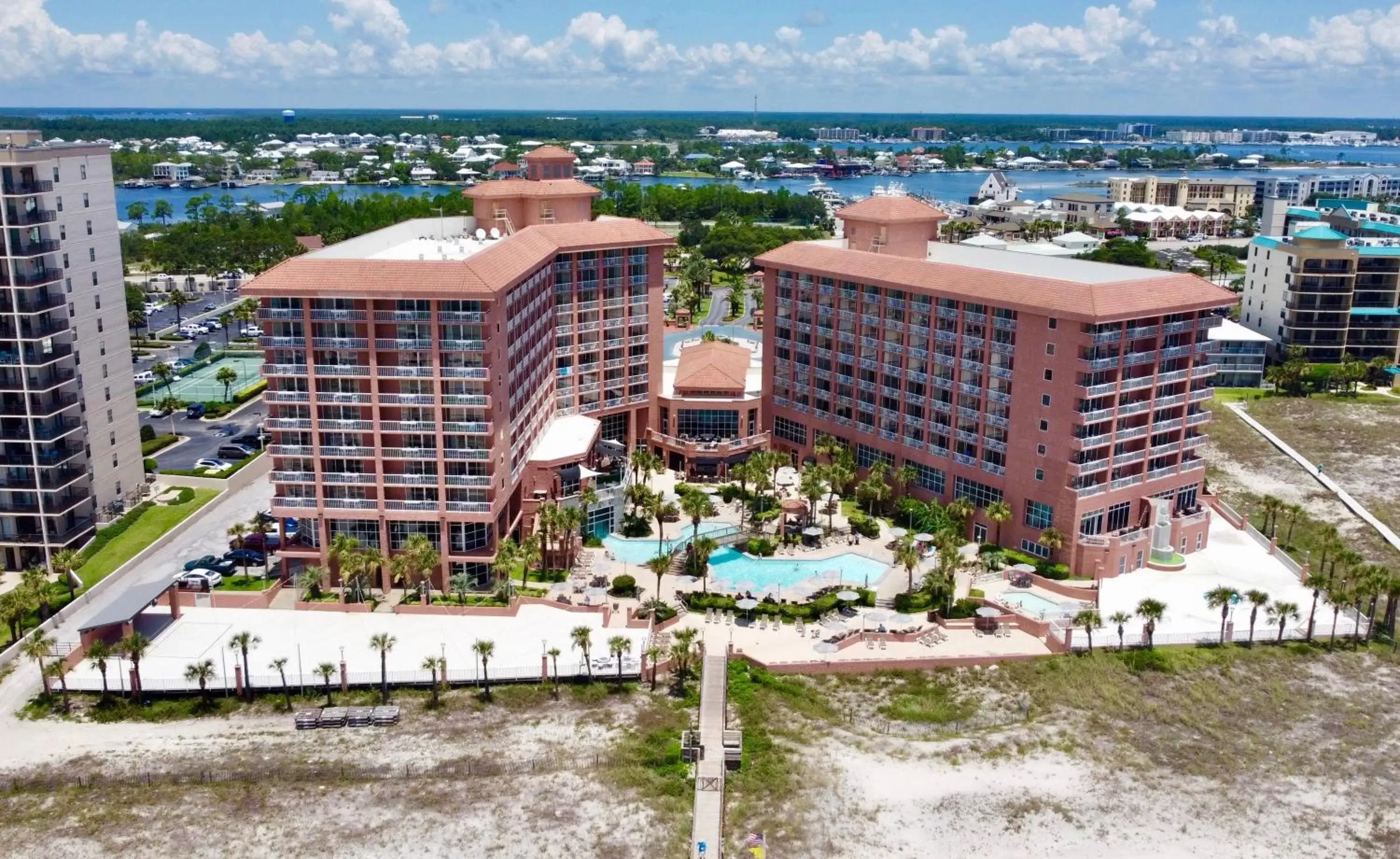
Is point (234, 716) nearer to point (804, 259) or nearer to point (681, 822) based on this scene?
point (681, 822)

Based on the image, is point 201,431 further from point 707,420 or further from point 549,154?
point 707,420

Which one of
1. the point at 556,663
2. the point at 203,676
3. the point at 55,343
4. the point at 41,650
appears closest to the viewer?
the point at 203,676

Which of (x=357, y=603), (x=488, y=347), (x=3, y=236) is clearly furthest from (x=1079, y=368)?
(x=3, y=236)

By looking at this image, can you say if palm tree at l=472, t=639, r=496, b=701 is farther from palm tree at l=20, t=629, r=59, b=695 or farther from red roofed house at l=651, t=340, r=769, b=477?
red roofed house at l=651, t=340, r=769, b=477

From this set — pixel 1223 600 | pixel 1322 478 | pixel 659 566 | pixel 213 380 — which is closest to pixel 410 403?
pixel 659 566

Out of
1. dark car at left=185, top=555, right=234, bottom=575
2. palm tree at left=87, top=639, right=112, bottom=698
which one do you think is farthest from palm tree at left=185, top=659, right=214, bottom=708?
dark car at left=185, top=555, right=234, bottom=575

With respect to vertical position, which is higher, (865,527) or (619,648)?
(619,648)

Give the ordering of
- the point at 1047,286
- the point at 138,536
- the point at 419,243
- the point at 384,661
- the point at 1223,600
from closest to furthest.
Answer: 1. the point at 384,661
2. the point at 1223,600
3. the point at 1047,286
4. the point at 138,536
5. the point at 419,243
